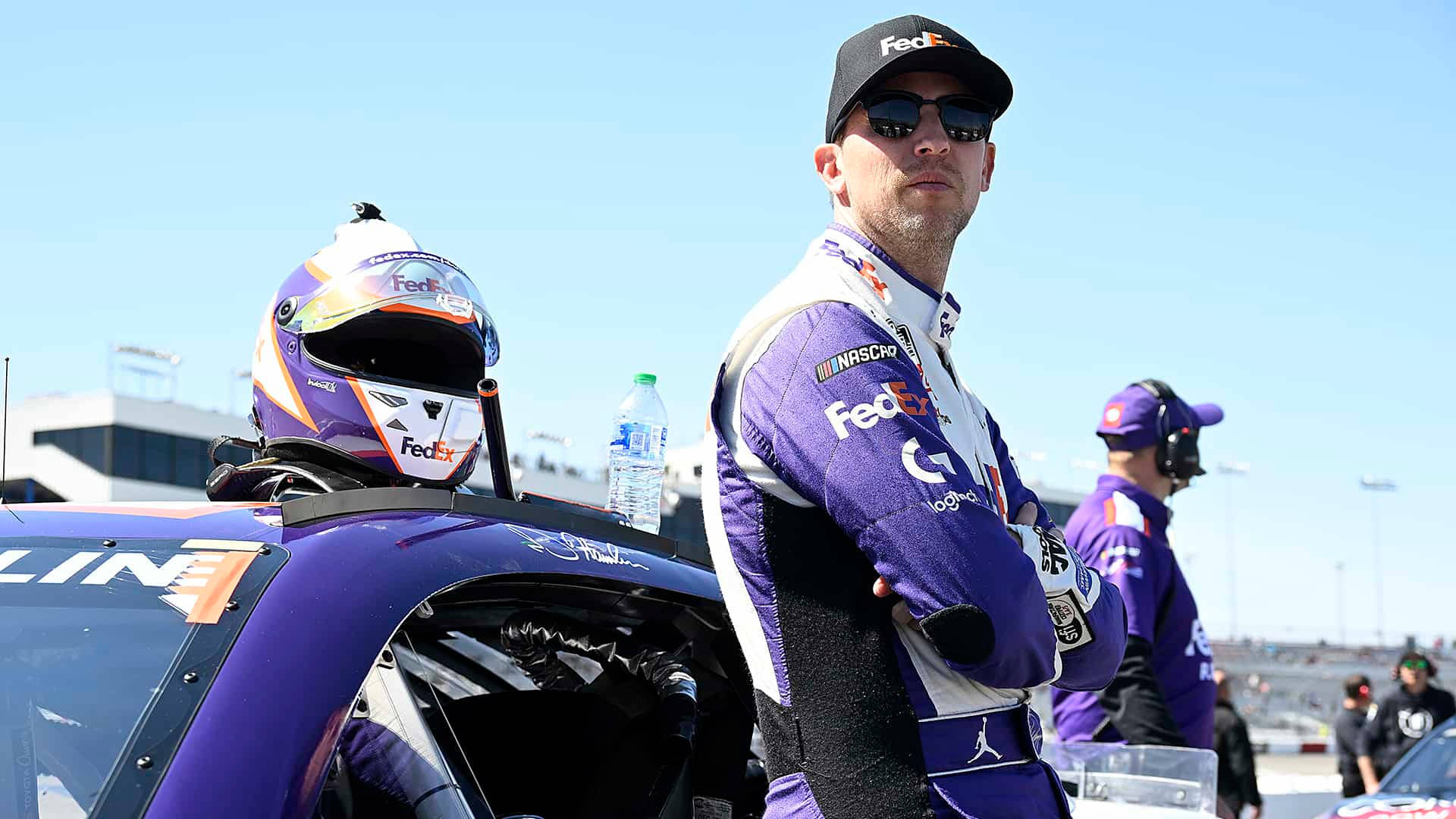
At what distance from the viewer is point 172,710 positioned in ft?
6.42

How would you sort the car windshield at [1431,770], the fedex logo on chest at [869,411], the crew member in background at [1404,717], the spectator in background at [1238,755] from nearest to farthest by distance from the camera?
the fedex logo on chest at [869,411] < the car windshield at [1431,770] < the spectator in background at [1238,755] < the crew member in background at [1404,717]

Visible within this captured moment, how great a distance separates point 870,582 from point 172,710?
3.07ft

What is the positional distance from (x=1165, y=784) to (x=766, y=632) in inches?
80.1

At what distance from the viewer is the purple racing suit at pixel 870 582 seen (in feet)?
6.73

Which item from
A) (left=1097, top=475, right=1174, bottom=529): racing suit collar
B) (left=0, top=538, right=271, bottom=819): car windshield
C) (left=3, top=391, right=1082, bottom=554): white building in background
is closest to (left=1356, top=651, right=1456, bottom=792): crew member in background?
(left=1097, top=475, right=1174, bottom=529): racing suit collar

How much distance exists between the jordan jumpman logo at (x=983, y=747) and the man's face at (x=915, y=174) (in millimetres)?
773

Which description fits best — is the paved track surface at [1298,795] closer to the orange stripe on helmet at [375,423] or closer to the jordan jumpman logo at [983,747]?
the orange stripe on helmet at [375,423]

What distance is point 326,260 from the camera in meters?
4.18

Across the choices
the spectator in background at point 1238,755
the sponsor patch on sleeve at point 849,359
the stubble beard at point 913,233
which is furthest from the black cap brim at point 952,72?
the spectator in background at point 1238,755

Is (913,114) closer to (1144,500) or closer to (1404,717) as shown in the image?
(1144,500)

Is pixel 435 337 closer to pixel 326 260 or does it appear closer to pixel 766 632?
pixel 326 260

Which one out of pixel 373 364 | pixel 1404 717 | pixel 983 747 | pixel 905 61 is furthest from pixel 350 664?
pixel 1404 717

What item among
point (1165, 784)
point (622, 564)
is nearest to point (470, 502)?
point (622, 564)

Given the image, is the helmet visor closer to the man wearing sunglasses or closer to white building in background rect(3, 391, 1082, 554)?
the man wearing sunglasses
